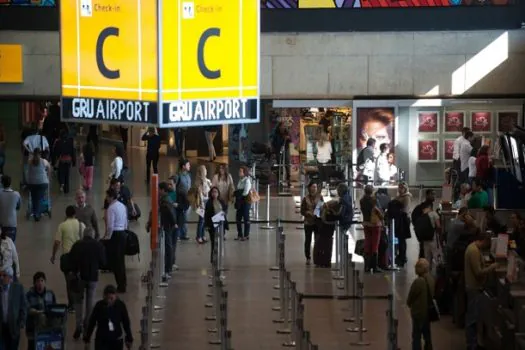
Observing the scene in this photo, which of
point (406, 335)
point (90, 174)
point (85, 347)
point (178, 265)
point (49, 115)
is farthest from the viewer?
point (49, 115)

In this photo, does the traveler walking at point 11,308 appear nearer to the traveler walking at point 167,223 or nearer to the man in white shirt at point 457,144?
the traveler walking at point 167,223

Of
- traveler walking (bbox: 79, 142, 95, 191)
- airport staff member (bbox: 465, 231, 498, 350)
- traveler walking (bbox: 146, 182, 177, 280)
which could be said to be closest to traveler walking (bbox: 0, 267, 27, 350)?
airport staff member (bbox: 465, 231, 498, 350)

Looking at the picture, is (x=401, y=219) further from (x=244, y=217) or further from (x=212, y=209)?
(x=244, y=217)

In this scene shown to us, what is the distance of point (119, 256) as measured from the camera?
72.1ft

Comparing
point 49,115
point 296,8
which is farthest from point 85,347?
point 49,115

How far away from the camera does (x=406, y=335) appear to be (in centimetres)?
1975

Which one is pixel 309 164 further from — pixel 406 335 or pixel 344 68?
pixel 406 335

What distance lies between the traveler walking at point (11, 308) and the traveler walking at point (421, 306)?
469 centimetres

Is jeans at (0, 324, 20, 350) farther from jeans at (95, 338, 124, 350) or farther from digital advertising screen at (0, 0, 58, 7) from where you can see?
digital advertising screen at (0, 0, 58, 7)

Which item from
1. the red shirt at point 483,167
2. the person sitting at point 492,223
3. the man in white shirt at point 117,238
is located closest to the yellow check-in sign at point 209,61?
the man in white shirt at point 117,238

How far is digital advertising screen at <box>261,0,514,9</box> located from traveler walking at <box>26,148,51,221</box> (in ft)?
24.9

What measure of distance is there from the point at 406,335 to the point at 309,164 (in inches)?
582

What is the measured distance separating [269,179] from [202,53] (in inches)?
731

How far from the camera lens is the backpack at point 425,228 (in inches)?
893
